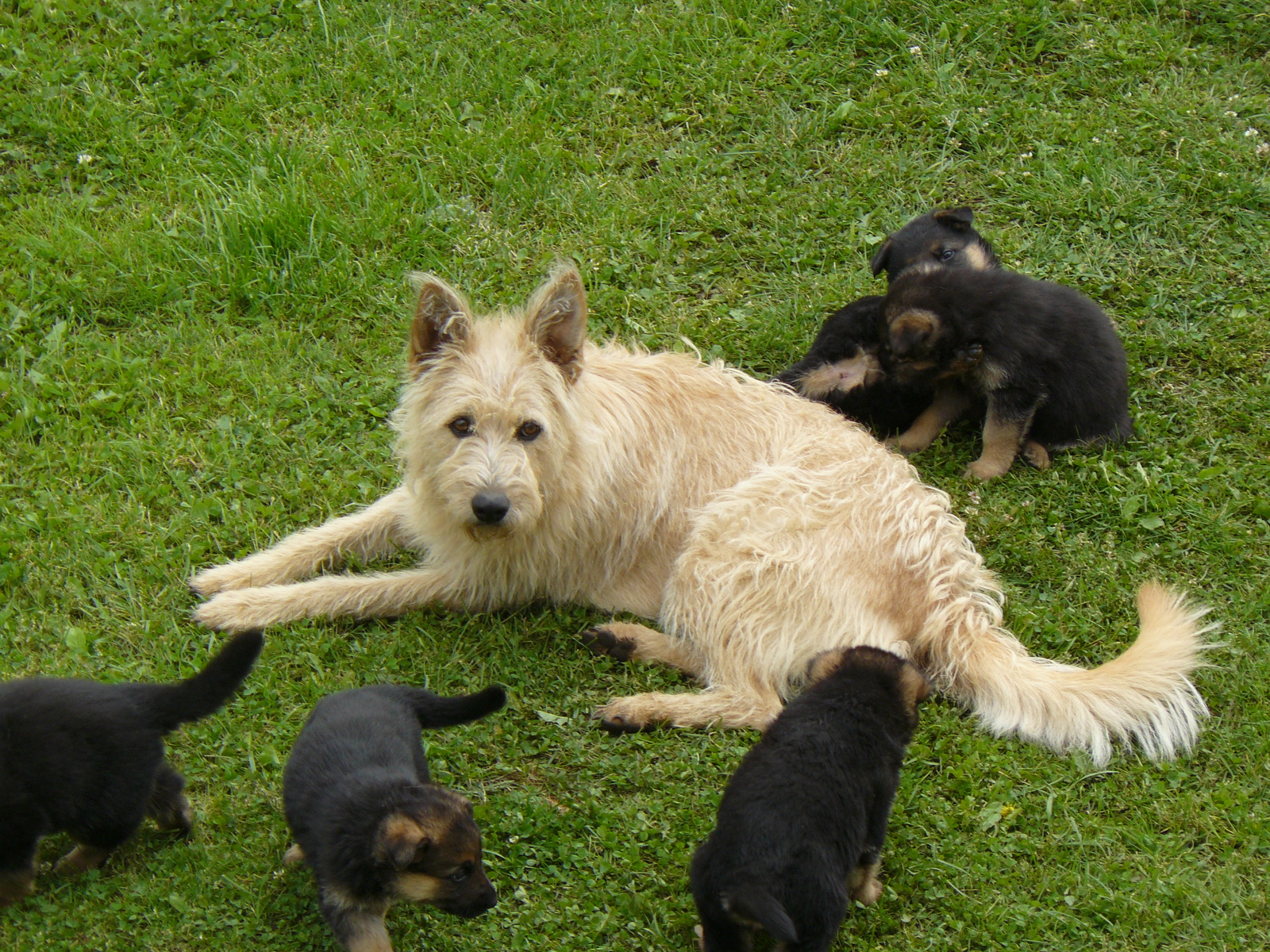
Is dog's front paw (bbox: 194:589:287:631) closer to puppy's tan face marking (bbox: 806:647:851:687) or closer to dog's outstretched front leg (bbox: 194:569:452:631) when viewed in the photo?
dog's outstretched front leg (bbox: 194:569:452:631)

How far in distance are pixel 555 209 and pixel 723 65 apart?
1.66 m

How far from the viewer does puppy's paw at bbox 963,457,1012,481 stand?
5629 millimetres

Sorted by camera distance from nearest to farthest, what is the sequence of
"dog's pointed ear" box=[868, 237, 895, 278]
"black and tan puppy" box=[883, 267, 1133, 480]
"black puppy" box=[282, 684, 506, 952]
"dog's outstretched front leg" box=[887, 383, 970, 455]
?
1. "black puppy" box=[282, 684, 506, 952]
2. "black and tan puppy" box=[883, 267, 1133, 480]
3. "dog's outstretched front leg" box=[887, 383, 970, 455]
4. "dog's pointed ear" box=[868, 237, 895, 278]

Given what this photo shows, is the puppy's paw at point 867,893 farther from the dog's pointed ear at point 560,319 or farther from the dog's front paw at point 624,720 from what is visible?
the dog's pointed ear at point 560,319

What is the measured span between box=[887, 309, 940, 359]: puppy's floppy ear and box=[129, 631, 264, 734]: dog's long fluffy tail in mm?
3390

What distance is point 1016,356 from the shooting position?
5.54 metres

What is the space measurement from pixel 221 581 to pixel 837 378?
322 cm

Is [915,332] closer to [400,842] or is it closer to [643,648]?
[643,648]

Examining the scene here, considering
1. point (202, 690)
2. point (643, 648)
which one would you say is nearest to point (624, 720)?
point (643, 648)

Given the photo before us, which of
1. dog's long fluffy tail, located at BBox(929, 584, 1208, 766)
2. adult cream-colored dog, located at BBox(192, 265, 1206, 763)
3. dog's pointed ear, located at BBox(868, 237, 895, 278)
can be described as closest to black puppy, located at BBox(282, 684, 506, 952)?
adult cream-colored dog, located at BBox(192, 265, 1206, 763)

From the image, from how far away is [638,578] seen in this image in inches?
201

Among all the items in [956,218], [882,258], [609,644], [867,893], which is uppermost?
[956,218]

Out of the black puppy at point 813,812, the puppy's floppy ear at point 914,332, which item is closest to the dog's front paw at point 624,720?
the black puppy at point 813,812

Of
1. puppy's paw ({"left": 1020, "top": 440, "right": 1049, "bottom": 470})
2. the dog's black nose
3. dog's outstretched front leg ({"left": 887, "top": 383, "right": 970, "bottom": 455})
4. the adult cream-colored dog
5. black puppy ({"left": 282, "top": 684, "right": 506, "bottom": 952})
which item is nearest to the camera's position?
black puppy ({"left": 282, "top": 684, "right": 506, "bottom": 952})
